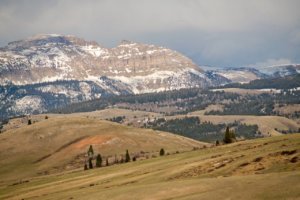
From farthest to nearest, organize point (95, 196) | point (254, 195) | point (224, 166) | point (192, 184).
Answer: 1. point (224, 166)
2. point (95, 196)
3. point (192, 184)
4. point (254, 195)

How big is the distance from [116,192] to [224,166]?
22.7m

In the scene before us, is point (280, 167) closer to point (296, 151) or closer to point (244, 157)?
point (296, 151)

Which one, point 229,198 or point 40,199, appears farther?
point 40,199

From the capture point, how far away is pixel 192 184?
73.2m

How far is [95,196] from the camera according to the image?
78438mm

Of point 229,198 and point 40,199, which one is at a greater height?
point 229,198

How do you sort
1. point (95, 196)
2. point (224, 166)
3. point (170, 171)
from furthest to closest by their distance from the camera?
point (170, 171) < point (224, 166) < point (95, 196)

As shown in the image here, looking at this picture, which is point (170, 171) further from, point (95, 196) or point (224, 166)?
point (95, 196)

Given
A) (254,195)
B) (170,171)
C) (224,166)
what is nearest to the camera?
(254,195)

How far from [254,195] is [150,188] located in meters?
23.8

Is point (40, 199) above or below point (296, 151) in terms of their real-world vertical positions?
below

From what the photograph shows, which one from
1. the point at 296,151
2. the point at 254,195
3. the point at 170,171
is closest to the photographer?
the point at 254,195

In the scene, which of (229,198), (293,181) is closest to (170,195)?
(229,198)

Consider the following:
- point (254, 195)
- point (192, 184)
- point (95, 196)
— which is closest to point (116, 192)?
point (95, 196)
